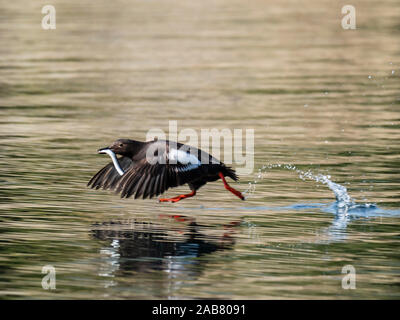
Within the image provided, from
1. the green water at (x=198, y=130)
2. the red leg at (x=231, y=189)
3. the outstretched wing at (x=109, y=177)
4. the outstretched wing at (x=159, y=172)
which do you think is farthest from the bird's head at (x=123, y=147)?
the red leg at (x=231, y=189)

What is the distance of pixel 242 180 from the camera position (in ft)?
47.3

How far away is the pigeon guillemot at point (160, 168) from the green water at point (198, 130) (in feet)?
1.51

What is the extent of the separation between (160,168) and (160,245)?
1383 mm

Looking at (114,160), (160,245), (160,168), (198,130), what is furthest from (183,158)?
(198,130)

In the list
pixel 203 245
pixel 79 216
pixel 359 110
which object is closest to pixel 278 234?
pixel 203 245

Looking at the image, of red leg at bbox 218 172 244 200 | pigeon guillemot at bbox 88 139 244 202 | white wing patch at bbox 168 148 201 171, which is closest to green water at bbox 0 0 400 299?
red leg at bbox 218 172 244 200

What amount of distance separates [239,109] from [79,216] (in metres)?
9.02

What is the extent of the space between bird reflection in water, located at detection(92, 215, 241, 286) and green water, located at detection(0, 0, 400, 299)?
0.08 feet

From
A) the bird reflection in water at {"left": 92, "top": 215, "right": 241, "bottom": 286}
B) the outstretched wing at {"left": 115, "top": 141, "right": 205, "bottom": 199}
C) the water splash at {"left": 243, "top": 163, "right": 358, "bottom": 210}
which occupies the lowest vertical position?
the bird reflection in water at {"left": 92, "top": 215, "right": 241, "bottom": 286}

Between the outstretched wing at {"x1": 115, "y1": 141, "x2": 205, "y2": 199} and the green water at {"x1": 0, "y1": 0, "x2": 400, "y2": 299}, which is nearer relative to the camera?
the green water at {"x1": 0, "y1": 0, "x2": 400, "y2": 299}

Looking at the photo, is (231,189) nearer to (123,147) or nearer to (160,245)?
(123,147)

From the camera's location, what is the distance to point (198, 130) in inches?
720

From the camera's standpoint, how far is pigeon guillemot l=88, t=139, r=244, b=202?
11.7m

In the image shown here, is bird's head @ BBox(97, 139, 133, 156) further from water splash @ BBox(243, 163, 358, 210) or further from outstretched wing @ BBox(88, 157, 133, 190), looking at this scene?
water splash @ BBox(243, 163, 358, 210)
